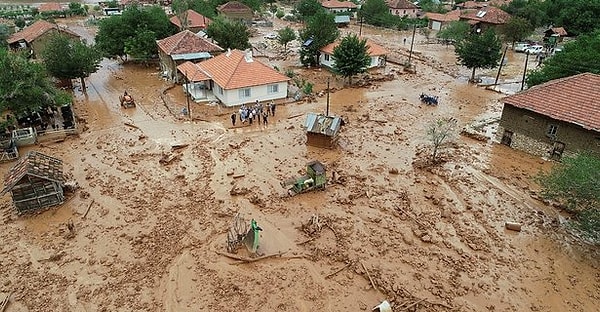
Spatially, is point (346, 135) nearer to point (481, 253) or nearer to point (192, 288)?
point (481, 253)

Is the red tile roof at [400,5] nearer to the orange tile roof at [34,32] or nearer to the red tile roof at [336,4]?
the red tile roof at [336,4]

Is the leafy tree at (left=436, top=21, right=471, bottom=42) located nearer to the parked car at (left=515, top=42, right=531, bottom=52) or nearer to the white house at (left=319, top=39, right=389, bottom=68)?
the parked car at (left=515, top=42, right=531, bottom=52)

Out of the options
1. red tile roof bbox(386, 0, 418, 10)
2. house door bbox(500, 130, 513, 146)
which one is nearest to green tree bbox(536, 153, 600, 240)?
house door bbox(500, 130, 513, 146)

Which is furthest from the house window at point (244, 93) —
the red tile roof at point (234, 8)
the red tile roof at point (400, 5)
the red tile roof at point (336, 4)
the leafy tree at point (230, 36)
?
the red tile roof at point (400, 5)

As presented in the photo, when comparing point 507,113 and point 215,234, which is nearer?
point 215,234

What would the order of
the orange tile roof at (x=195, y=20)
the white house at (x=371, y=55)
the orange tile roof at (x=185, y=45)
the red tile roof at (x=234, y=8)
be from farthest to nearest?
the red tile roof at (x=234, y=8) → the orange tile roof at (x=195, y=20) → the white house at (x=371, y=55) → the orange tile roof at (x=185, y=45)

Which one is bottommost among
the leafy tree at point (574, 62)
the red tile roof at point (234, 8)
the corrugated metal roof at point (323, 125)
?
the corrugated metal roof at point (323, 125)

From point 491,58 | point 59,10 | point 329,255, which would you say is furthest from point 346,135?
point 59,10
